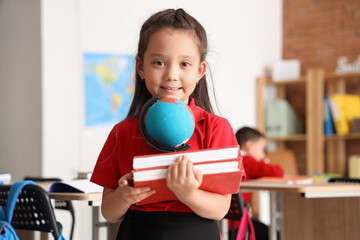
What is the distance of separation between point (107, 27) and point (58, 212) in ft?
5.08

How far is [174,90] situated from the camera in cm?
107

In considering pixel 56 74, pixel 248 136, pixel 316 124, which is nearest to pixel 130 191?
pixel 248 136

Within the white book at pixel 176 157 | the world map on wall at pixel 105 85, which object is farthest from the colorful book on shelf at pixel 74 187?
the world map on wall at pixel 105 85

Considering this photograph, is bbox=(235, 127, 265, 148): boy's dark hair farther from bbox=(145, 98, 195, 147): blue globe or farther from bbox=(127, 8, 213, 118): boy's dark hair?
bbox=(145, 98, 195, 147): blue globe

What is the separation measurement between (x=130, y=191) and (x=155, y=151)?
0.14m

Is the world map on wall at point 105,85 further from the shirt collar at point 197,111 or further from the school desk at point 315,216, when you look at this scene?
the shirt collar at point 197,111

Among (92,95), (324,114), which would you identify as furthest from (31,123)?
(324,114)

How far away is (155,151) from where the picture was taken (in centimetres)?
107

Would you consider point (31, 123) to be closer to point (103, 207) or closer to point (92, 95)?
point (92, 95)

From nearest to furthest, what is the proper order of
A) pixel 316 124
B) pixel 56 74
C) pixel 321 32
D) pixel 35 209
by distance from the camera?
pixel 35 209
pixel 56 74
pixel 316 124
pixel 321 32

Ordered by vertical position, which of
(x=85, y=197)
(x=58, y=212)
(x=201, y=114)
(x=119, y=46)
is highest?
(x=119, y=46)

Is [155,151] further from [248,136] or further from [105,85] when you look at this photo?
[105,85]

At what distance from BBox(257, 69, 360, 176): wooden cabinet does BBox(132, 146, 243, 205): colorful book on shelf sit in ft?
14.5

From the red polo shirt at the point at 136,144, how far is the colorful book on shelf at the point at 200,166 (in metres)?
0.14
